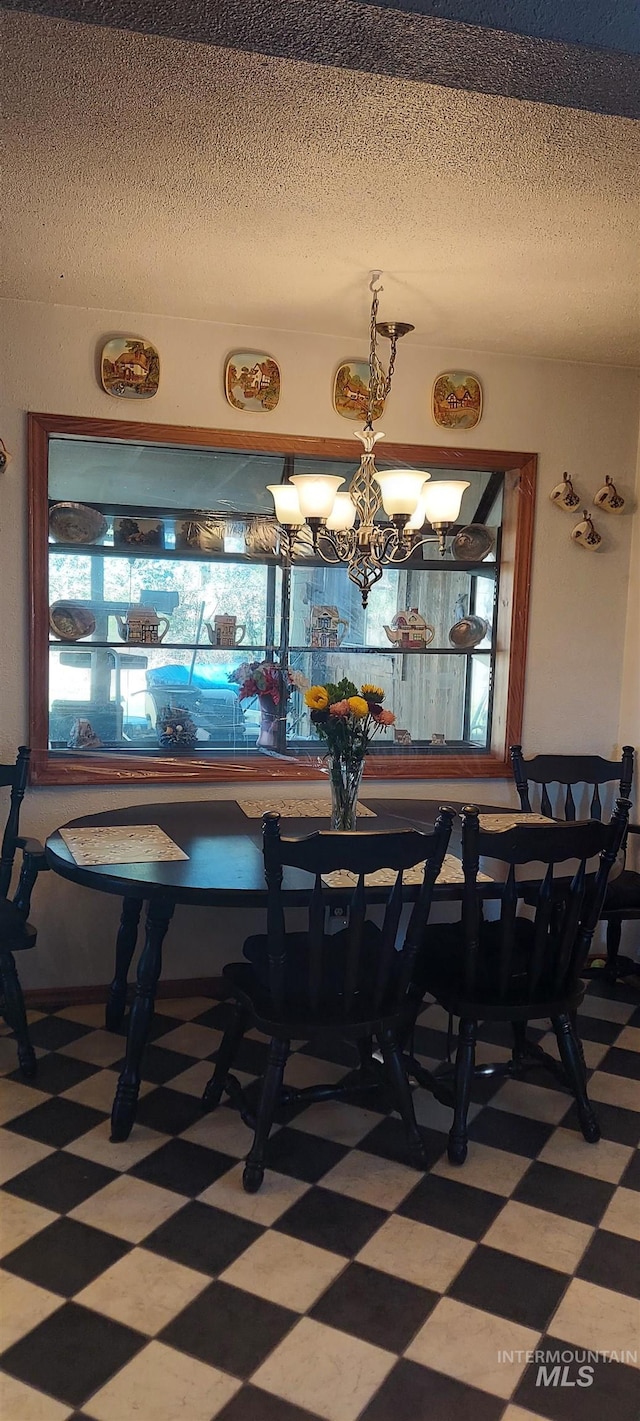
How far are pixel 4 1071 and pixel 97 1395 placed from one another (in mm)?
1278

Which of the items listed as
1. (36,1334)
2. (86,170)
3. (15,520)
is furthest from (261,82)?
(36,1334)

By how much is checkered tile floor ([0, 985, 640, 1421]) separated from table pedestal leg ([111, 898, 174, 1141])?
7cm

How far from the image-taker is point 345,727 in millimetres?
2727

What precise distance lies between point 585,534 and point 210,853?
1978 millimetres

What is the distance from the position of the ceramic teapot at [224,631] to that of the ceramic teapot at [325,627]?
273 mm

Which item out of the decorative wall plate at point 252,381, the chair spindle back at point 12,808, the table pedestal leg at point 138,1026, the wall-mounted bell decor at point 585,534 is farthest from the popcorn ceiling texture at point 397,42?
the wall-mounted bell decor at point 585,534

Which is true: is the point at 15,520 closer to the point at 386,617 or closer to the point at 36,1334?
the point at 386,617

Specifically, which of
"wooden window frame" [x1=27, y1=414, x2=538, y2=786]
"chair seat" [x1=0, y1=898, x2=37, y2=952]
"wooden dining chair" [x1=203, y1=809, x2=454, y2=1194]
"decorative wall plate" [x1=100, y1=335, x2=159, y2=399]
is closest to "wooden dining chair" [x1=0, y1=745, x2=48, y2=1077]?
"chair seat" [x1=0, y1=898, x2=37, y2=952]

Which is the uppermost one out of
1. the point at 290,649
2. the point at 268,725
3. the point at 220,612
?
the point at 220,612

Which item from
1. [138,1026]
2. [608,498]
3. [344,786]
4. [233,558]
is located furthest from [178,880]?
[608,498]

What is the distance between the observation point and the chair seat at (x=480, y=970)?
248 centimetres

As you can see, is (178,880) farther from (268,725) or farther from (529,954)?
(268,725)

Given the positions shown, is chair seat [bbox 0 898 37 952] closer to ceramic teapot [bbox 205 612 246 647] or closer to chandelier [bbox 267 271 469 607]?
ceramic teapot [bbox 205 612 246 647]

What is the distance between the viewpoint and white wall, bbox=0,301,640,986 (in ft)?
10.7
